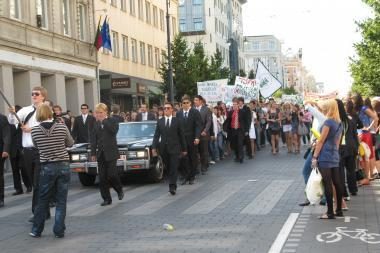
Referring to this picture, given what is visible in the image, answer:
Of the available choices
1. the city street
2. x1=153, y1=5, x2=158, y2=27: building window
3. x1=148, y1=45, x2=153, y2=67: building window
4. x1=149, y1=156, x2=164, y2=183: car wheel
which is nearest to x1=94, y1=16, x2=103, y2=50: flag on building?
x1=148, y1=45, x2=153, y2=67: building window

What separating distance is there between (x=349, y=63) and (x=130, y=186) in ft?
114

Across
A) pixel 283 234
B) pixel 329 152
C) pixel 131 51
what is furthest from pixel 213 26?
pixel 283 234

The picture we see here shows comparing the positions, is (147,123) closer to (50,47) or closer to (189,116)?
(189,116)

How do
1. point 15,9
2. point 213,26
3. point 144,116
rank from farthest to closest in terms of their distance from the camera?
point 213,26
point 15,9
point 144,116

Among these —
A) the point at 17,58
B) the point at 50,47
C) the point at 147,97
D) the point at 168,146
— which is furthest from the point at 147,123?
the point at 147,97

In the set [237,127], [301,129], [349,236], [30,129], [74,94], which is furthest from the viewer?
[74,94]

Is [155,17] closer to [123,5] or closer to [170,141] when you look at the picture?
[123,5]

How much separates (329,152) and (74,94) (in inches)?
1055

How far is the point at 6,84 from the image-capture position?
87.0 ft

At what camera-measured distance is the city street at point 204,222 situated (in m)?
8.09

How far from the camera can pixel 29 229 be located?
32.3 ft

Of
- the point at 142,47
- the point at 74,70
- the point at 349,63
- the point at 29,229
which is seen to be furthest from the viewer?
the point at 142,47

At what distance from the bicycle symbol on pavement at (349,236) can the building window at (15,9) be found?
73.2 ft

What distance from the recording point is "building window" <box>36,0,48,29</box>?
31141 mm
